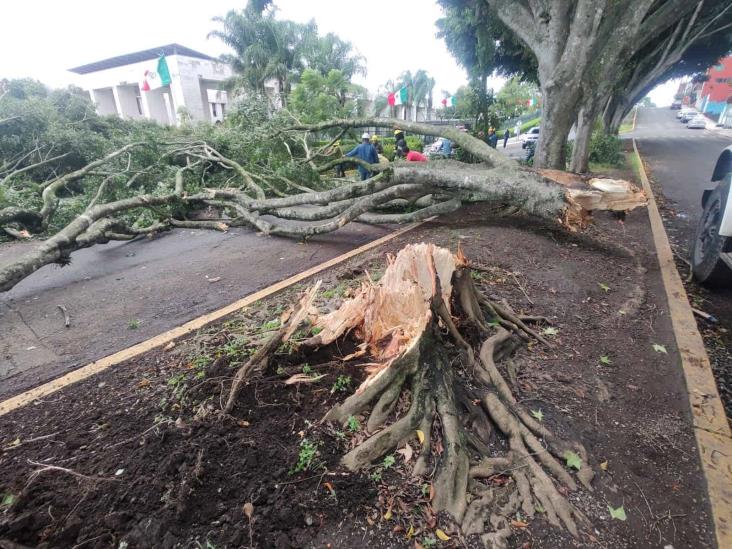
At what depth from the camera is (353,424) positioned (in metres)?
2.12

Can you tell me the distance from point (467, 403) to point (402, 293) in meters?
0.81

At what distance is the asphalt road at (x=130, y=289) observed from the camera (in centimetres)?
325

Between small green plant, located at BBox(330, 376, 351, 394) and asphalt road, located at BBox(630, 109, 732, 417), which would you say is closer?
small green plant, located at BBox(330, 376, 351, 394)

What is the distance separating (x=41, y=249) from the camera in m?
4.66

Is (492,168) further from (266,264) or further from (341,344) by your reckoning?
(341,344)

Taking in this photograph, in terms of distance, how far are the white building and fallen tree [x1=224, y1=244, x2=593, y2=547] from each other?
3303 cm

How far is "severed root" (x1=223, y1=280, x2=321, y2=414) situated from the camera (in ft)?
7.34

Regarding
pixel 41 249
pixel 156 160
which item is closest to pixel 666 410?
pixel 41 249

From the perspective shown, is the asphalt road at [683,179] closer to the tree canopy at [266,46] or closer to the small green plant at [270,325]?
the small green plant at [270,325]

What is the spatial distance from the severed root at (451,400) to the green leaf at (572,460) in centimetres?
2

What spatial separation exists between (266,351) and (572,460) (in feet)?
6.17

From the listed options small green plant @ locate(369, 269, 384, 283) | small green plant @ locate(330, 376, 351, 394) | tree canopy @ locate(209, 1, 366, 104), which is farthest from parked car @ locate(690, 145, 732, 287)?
tree canopy @ locate(209, 1, 366, 104)

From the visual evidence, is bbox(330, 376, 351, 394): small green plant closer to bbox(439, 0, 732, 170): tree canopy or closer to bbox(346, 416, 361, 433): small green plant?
bbox(346, 416, 361, 433): small green plant

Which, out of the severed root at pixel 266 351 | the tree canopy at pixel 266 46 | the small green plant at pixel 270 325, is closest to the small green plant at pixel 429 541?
the severed root at pixel 266 351
